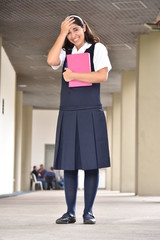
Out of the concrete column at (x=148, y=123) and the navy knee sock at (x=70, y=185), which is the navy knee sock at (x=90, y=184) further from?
the concrete column at (x=148, y=123)

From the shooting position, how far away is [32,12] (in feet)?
34.4

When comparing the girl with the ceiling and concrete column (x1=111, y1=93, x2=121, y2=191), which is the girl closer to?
the ceiling

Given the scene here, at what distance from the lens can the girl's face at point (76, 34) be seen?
3.62 meters

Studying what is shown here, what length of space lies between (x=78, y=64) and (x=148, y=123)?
8.12 metres

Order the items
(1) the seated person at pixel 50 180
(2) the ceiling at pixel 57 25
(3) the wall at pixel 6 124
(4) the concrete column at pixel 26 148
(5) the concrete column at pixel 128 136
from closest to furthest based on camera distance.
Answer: (2) the ceiling at pixel 57 25
(3) the wall at pixel 6 124
(5) the concrete column at pixel 128 136
(4) the concrete column at pixel 26 148
(1) the seated person at pixel 50 180

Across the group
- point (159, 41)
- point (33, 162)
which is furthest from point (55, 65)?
point (33, 162)

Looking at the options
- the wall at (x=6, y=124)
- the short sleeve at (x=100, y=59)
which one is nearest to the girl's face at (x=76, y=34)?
the short sleeve at (x=100, y=59)

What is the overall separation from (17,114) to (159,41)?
9.34 meters

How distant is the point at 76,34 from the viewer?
11.9 ft

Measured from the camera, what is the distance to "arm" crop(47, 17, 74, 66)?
358 cm

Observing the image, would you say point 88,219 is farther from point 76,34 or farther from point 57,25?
point 57,25

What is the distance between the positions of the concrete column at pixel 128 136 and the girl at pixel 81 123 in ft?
42.0

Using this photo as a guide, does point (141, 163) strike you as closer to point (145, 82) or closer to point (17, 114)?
point (145, 82)

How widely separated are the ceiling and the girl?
6.17 meters
